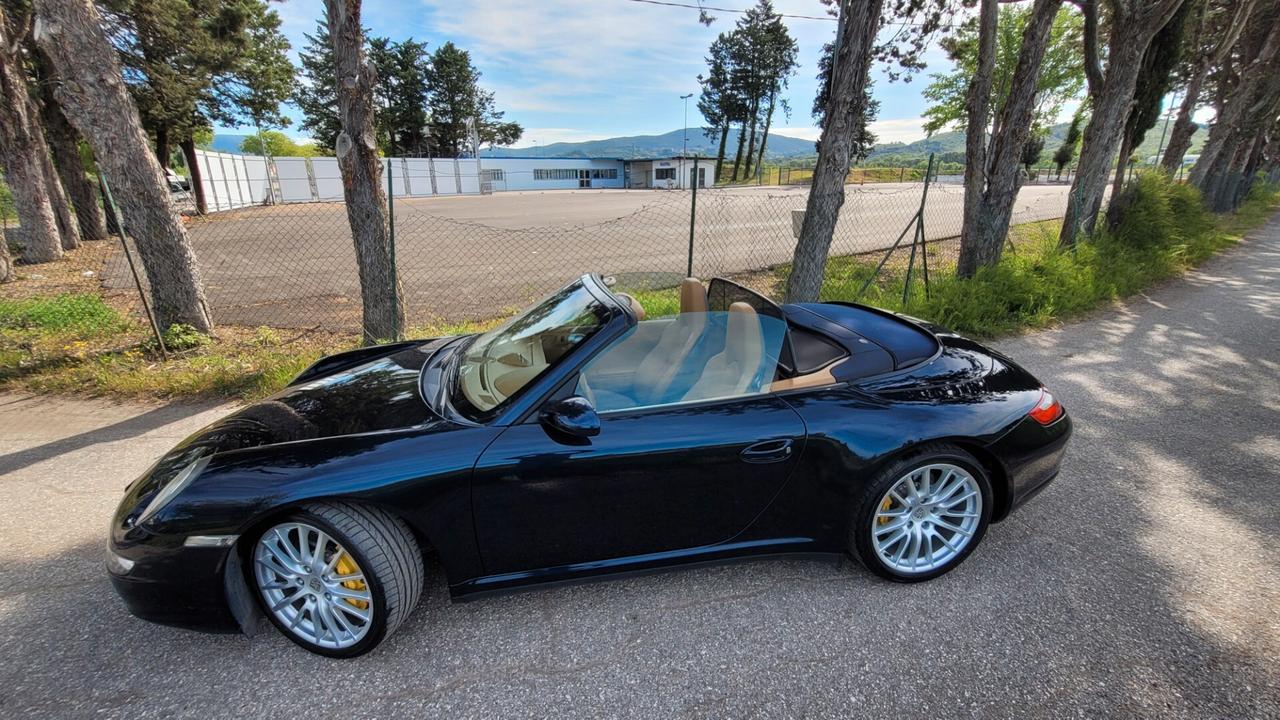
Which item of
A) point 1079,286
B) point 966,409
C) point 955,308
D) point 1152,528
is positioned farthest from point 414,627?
point 1079,286

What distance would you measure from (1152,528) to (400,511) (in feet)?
11.2

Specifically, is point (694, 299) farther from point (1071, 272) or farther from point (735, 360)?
point (1071, 272)

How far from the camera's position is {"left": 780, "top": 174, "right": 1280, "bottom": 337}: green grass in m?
6.32

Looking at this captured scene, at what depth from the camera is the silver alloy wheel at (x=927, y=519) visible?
237 centimetres

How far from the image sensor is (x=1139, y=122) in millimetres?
11516

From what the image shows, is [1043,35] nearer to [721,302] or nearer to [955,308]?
[955,308]

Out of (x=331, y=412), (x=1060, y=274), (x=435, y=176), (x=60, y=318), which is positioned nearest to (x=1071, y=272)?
(x=1060, y=274)

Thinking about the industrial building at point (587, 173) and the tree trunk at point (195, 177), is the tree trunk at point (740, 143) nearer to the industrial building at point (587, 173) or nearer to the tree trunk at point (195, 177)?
the industrial building at point (587, 173)

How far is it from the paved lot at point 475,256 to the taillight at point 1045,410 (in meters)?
5.63

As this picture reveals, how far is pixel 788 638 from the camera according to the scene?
2.16 metres

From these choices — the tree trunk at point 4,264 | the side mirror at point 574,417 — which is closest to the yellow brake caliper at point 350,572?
the side mirror at point 574,417

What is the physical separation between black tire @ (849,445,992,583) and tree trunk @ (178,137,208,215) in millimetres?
30161

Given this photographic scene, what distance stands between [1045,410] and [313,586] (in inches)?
121

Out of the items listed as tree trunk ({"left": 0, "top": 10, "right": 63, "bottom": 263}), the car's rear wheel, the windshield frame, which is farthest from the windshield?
tree trunk ({"left": 0, "top": 10, "right": 63, "bottom": 263})
